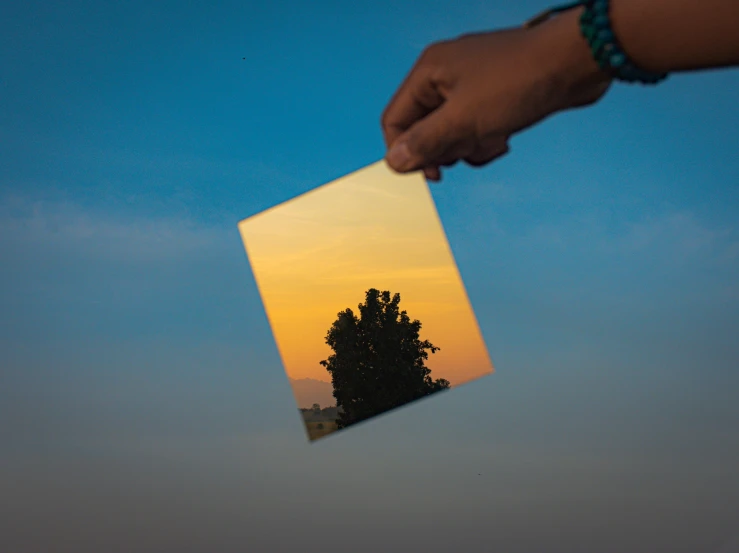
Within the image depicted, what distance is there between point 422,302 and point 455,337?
43 cm

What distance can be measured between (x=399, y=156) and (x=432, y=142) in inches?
10.9

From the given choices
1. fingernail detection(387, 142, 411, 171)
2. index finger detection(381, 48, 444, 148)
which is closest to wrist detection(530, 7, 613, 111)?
index finger detection(381, 48, 444, 148)

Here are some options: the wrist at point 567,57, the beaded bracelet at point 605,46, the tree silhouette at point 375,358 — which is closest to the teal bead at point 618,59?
the beaded bracelet at point 605,46

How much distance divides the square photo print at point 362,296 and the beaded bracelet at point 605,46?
2.25m

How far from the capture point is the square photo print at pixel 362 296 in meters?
4.96

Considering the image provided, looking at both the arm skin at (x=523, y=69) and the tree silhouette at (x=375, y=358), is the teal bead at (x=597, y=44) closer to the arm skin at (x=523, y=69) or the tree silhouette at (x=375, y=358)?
the arm skin at (x=523, y=69)

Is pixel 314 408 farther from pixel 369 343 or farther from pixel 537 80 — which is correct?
pixel 537 80

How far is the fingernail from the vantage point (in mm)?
3330

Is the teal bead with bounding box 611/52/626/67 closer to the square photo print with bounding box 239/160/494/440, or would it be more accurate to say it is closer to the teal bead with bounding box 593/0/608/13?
the teal bead with bounding box 593/0/608/13

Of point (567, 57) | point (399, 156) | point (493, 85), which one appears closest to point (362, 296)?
point (399, 156)

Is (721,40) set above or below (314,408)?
above

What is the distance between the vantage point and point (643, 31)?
2.31 m

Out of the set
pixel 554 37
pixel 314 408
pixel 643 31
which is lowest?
pixel 314 408

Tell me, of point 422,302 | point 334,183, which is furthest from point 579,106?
point 422,302
